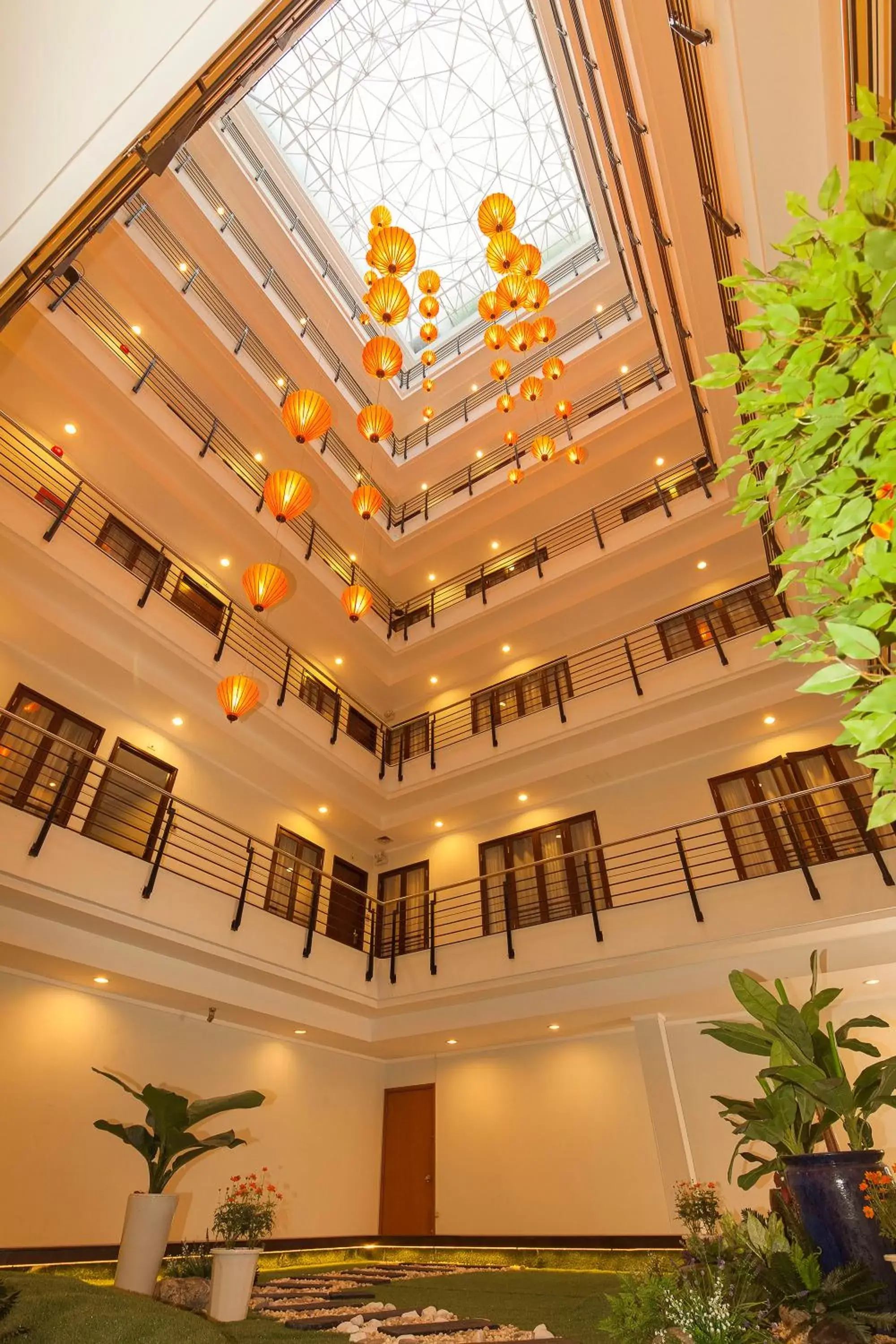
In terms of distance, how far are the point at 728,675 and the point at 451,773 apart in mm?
4482

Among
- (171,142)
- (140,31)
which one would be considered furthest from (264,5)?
(171,142)

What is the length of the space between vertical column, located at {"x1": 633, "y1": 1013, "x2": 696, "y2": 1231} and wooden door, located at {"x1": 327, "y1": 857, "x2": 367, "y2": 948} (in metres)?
4.36

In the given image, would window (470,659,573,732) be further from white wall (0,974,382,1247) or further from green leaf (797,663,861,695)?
green leaf (797,663,861,695)

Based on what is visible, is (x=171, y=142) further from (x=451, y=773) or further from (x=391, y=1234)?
(x=391, y=1234)

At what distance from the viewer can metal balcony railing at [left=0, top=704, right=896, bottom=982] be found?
7.36 metres

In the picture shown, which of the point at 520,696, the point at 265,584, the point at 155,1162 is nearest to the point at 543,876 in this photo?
the point at 520,696

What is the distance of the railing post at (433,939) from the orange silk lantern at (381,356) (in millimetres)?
6807

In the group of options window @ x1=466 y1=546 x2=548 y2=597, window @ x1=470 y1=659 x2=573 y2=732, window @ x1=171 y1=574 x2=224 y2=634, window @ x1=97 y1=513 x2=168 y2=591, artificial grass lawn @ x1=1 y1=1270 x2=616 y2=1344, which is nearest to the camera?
artificial grass lawn @ x1=1 y1=1270 x2=616 y2=1344

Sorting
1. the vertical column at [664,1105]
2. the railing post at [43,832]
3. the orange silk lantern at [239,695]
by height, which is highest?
the orange silk lantern at [239,695]

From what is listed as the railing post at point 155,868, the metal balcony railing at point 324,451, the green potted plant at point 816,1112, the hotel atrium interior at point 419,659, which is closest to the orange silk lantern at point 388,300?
the hotel atrium interior at point 419,659

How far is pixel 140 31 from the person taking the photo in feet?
5.82

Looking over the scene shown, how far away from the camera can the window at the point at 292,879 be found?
386 inches

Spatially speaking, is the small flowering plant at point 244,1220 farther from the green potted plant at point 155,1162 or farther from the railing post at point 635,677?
the railing post at point 635,677

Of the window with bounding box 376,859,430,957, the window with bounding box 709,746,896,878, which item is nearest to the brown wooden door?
the window with bounding box 376,859,430,957
